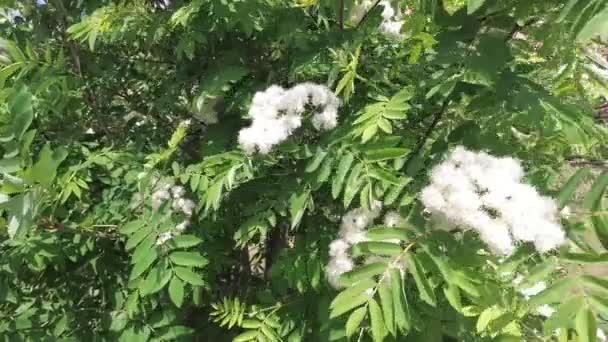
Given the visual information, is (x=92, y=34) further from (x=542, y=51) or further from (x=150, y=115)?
(x=542, y=51)

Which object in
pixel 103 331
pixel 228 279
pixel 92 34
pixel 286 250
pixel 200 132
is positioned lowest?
pixel 228 279

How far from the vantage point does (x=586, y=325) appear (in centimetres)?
98

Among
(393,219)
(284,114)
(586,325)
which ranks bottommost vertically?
(586,325)

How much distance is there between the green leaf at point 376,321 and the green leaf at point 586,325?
0.32 meters

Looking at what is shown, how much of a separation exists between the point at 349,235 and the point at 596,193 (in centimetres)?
49

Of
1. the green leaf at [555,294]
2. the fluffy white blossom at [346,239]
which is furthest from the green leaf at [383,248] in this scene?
the green leaf at [555,294]

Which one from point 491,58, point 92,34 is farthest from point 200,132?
point 491,58

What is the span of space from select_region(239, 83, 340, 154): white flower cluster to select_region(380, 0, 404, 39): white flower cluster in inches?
14.1

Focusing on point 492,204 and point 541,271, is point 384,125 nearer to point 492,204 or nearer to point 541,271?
point 492,204

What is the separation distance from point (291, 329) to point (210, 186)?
0.43 meters

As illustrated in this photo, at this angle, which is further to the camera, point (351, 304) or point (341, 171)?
point (341, 171)

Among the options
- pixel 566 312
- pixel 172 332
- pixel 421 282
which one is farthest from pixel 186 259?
pixel 566 312

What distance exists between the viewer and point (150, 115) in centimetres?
205

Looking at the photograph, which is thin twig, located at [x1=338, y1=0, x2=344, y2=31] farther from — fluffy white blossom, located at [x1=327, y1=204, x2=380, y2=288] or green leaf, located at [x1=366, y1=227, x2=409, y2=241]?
green leaf, located at [x1=366, y1=227, x2=409, y2=241]
